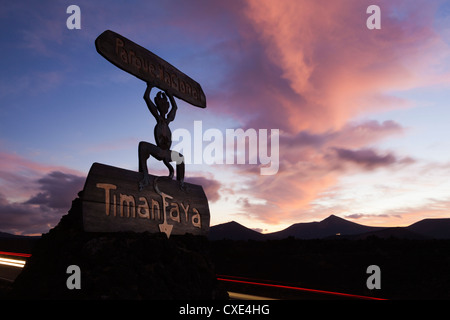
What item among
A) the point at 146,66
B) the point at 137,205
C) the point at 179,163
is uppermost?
the point at 146,66

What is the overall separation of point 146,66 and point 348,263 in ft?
33.3

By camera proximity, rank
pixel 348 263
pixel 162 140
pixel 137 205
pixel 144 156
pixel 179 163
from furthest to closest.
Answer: pixel 348 263, pixel 179 163, pixel 162 140, pixel 144 156, pixel 137 205

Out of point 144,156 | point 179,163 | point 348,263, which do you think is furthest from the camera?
point 348,263

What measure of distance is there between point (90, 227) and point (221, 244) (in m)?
9.62

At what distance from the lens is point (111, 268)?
455 centimetres

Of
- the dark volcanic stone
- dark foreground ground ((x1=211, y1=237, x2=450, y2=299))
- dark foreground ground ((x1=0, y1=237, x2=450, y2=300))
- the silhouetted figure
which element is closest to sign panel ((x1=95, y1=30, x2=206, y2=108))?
the silhouetted figure

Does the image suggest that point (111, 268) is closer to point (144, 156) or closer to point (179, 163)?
point (144, 156)

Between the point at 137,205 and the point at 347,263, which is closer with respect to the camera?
the point at 137,205

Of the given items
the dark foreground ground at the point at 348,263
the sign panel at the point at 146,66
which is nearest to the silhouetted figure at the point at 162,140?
the sign panel at the point at 146,66

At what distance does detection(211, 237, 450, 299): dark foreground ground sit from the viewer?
1102cm

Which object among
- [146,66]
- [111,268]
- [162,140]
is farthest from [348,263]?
[111,268]

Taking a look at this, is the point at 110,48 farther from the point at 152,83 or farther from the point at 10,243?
the point at 10,243

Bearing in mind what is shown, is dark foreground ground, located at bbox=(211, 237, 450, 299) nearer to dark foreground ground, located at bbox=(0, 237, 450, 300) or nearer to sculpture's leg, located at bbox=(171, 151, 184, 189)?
dark foreground ground, located at bbox=(0, 237, 450, 300)

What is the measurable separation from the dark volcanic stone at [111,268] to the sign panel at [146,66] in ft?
8.40
